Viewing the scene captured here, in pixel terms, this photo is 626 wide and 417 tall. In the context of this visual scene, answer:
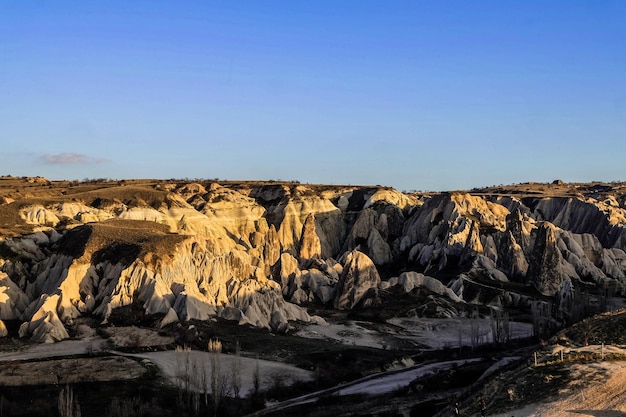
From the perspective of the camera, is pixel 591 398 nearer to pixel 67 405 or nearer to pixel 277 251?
pixel 67 405

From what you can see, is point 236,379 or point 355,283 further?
point 355,283

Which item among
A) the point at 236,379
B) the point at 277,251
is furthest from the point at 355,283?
the point at 236,379

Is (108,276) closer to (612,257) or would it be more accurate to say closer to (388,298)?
(388,298)

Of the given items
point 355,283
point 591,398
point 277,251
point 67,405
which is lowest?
point 67,405

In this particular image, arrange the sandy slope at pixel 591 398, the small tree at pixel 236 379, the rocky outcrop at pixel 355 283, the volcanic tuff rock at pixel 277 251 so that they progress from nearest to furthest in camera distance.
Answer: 1. the sandy slope at pixel 591 398
2. the small tree at pixel 236 379
3. the volcanic tuff rock at pixel 277 251
4. the rocky outcrop at pixel 355 283

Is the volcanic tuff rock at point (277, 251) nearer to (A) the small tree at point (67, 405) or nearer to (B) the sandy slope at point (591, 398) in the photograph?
(A) the small tree at point (67, 405)

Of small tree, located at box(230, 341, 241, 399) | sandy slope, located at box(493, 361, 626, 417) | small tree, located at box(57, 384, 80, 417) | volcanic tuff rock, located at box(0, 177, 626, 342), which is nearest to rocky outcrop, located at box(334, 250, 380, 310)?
volcanic tuff rock, located at box(0, 177, 626, 342)

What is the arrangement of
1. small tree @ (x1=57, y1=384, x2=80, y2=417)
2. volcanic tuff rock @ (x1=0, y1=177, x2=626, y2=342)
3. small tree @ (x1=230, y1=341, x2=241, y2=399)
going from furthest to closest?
volcanic tuff rock @ (x1=0, y1=177, x2=626, y2=342) < small tree @ (x1=230, y1=341, x2=241, y2=399) < small tree @ (x1=57, y1=384, x2=80, y2=417)

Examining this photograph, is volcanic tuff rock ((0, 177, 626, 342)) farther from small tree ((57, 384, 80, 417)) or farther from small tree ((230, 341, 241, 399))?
small tree ((57, 384, 80, 417))

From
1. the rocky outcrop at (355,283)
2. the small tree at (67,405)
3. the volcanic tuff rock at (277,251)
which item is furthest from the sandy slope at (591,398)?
the rocky outcrop at (355,283)
